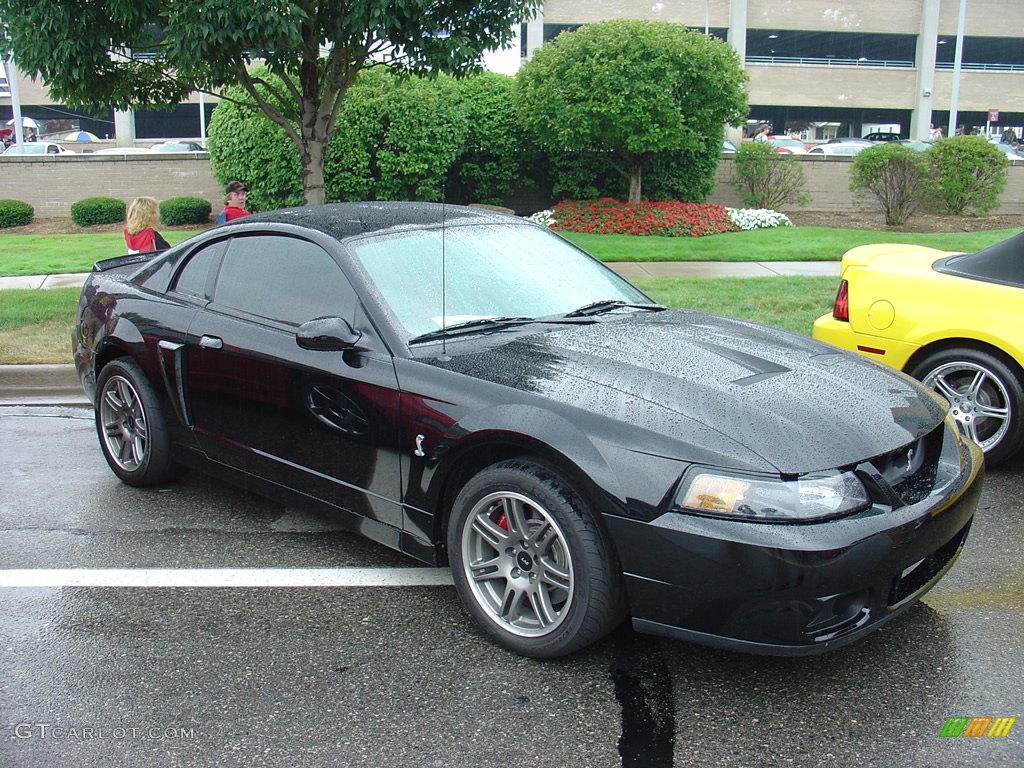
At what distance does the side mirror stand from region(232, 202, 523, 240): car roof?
57 centimetres

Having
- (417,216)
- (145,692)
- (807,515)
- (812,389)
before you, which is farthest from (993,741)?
(417,216)

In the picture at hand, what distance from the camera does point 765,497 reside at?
2914mm

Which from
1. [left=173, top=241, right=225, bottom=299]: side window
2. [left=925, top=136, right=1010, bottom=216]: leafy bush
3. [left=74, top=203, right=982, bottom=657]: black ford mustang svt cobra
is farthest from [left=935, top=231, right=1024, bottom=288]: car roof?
[left=925, top=136, right=1010, bottom=216]: leafy bush

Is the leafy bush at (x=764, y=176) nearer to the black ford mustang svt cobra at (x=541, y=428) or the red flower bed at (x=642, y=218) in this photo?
the red flower bed at (x=642, y=218)

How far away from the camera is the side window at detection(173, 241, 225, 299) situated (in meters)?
4.74

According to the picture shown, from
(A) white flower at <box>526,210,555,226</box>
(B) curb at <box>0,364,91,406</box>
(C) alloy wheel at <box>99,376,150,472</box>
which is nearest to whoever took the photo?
(C) alloy wheel at <box>99,376,150,472</box>

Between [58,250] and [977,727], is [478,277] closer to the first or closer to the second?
[977,727]

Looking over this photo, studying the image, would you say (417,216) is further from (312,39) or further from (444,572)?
(312,39)

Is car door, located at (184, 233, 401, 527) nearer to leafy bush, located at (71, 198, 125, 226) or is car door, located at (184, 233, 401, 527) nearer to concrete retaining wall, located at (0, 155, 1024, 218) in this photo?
leafy bush, located at (71, 198, 125, 226)

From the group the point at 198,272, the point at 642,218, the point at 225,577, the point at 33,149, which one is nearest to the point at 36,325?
the point at 198,272

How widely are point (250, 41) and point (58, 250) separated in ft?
28.4

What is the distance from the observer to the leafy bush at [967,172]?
18.9 meters

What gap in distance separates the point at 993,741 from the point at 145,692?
264 centimetres

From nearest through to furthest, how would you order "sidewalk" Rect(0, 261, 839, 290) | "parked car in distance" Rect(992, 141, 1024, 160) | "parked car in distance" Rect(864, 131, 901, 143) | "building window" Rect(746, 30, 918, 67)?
"sidewalk" Rect(0, 261, 839, 290)
"parked car in distance" Rect(992, 141, 1024, 160)
"parked car in distance" Rect(864, 131, 901, 143)
"building window" Rect(746, 30, 918, 67)
